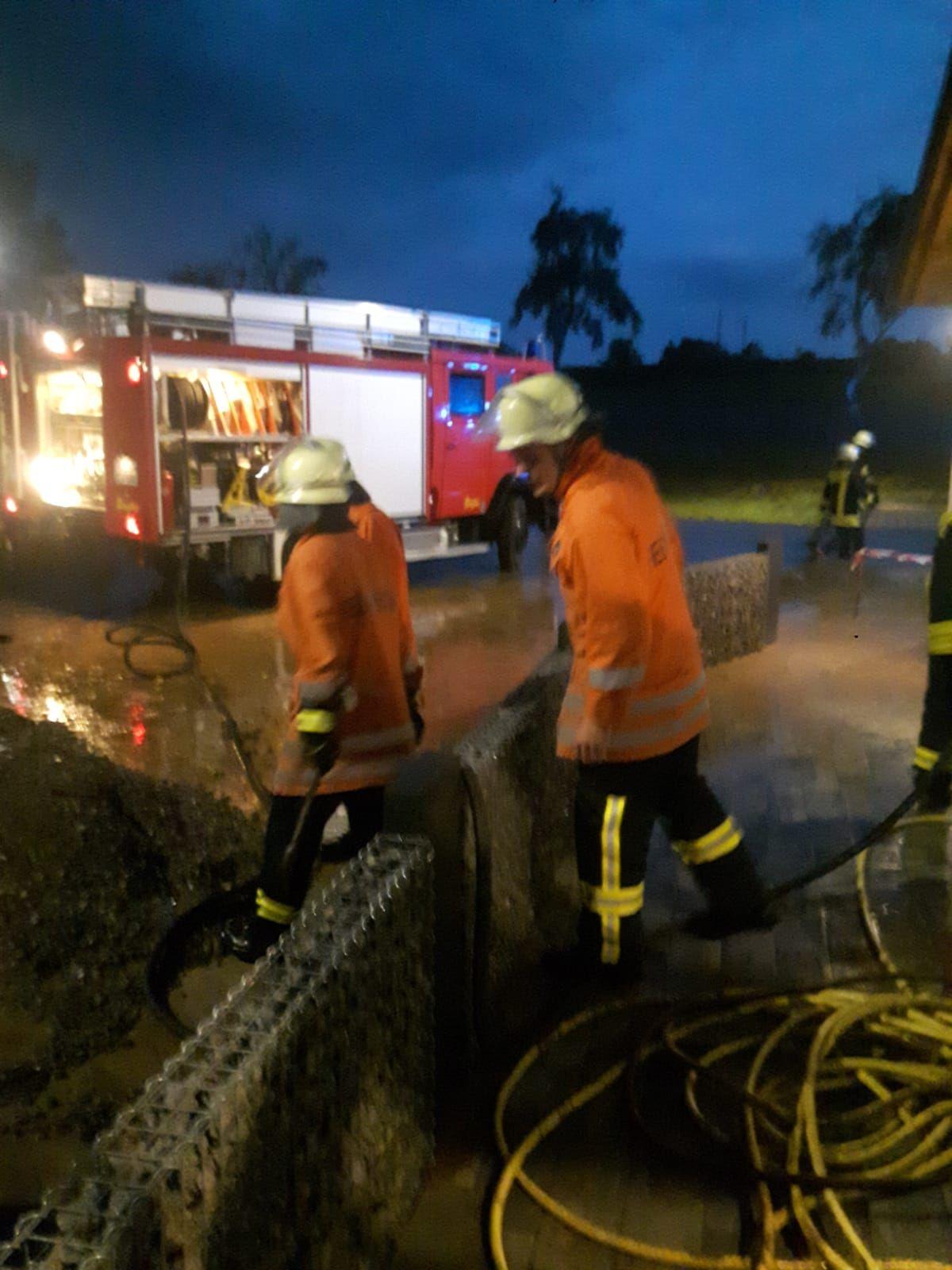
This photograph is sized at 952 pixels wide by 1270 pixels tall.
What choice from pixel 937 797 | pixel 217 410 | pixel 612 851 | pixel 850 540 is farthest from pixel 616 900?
pixel 850 540

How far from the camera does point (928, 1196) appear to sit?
8.20 feet

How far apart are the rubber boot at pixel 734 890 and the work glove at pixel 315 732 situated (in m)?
1.31

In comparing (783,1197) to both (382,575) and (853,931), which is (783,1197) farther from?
(382,575)

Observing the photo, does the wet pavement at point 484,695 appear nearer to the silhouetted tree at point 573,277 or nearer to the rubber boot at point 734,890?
the rubber boot at point 734,890

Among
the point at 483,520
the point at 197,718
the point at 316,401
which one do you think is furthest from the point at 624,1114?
the point at 483,520

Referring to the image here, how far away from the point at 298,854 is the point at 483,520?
10.2m

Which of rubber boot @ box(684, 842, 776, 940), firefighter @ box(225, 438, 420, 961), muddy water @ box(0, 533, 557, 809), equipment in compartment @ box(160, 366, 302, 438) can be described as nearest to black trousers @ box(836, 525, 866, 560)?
muddy water @ box(0, 533, 557, 809)

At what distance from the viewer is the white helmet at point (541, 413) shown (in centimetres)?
322

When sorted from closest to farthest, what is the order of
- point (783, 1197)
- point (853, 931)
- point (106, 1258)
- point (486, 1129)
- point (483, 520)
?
point (106, 1258) < point (783, 1197) < point (486, 1129) < point (853, 931) < point (483, 520)

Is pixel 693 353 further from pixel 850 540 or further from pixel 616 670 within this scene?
pixel 616 670

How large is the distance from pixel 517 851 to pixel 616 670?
0.79 metres

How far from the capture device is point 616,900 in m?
3.31

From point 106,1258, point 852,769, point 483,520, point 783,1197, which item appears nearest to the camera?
point 106,1258

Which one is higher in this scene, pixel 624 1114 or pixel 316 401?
pixel 316 401
